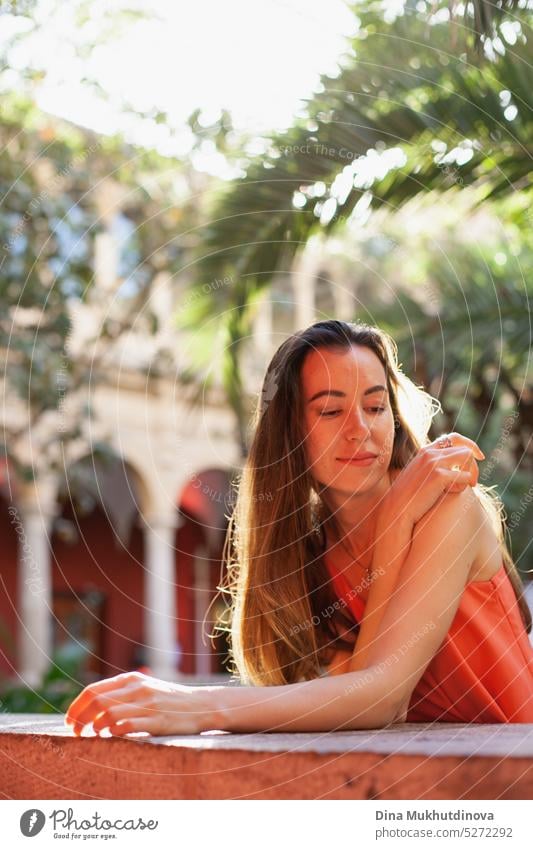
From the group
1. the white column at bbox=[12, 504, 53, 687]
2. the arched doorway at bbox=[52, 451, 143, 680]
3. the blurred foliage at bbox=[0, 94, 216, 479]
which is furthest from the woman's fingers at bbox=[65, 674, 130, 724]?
the arched doorway at bbox=[52, 451, 143, 680]

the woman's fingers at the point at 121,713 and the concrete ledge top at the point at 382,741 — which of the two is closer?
the concrete ledge top at the point at 382,741

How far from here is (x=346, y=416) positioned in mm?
2141

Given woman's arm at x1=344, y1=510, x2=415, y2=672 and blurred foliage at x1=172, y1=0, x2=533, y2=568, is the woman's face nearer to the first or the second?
woman's arm at x1=344, y1=510, x2=415, y2=672

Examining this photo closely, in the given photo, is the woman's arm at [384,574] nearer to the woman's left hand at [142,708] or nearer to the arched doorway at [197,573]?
the woman's left hand at [142,708]

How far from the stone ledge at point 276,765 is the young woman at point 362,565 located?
0.10m

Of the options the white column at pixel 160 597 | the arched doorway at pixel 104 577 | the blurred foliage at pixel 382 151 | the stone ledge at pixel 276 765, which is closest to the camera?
the stone ledge at pixel 276 765

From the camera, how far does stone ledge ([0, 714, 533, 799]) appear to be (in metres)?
1.24

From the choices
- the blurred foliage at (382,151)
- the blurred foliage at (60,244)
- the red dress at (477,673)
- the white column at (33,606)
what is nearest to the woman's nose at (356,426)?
the red dress at (477,673)

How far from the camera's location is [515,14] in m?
3.38

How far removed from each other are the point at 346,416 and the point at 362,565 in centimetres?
35

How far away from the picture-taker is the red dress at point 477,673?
2133 millimetres

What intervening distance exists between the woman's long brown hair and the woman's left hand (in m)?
0.51

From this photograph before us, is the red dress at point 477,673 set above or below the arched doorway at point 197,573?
above

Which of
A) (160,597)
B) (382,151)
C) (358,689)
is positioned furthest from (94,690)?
(160,597)
